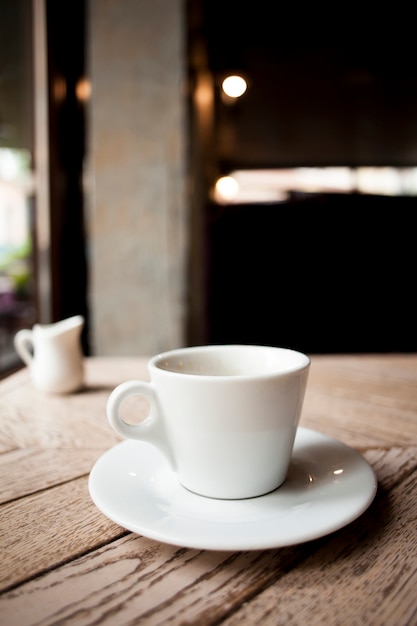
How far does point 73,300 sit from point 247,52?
1.39m

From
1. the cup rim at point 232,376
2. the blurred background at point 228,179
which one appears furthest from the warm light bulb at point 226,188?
the cup rim at point 232,376

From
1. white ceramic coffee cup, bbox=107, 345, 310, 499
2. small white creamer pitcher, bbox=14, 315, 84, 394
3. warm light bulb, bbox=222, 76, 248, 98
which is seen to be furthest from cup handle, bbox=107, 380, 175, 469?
warm light bulb, bbox=222, 76, 248, 98

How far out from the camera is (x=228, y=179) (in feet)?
7.50

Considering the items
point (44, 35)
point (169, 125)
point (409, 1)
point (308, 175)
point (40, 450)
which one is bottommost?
point (40, 450)

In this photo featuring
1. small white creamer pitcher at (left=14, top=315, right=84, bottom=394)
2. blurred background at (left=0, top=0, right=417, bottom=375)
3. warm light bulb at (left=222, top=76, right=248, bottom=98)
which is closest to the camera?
small white creamer pitcher at (left=14, top=315, right=84, bottom=394)

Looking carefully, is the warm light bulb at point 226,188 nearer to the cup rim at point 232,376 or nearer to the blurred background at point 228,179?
the blurred background at point 228,179

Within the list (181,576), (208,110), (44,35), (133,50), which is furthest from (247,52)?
(181,576)

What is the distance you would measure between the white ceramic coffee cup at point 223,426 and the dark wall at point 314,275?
6.37 feet

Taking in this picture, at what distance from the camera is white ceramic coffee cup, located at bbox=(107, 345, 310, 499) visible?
293 millimetres

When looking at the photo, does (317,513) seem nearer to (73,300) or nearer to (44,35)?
(44,35)

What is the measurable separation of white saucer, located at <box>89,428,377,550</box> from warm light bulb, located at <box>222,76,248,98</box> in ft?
7.19

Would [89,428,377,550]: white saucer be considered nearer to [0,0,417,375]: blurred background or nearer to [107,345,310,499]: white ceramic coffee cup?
[107,345,310,499]: white ceramic coffee cup

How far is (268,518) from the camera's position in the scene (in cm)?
27

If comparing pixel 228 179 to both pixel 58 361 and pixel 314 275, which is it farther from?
pixel 58 361
